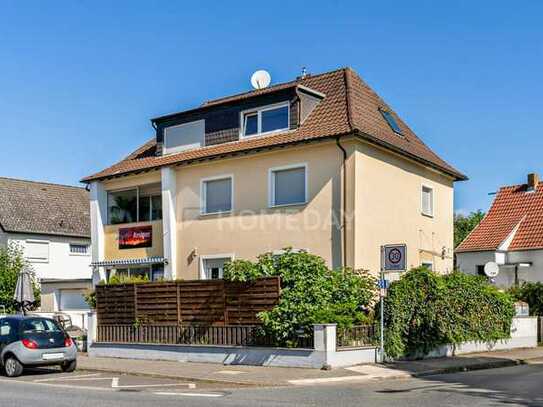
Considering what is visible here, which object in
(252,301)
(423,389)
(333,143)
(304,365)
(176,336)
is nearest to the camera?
(423,389)

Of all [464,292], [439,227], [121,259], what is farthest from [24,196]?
[464,292]

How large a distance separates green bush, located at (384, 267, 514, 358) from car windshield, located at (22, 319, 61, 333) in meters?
8.49

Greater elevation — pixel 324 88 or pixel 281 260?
pixel 324 88

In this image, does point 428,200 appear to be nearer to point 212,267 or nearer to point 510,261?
point 212,267

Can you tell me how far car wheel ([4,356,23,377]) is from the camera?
57.2 ft

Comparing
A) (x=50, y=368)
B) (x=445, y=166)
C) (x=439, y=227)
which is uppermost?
(x=445, y=166)

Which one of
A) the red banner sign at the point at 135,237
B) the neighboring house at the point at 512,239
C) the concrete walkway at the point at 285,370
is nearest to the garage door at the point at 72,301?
the red banner sign at the point at 135,237

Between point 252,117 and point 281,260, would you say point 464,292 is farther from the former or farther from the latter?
point 252,117

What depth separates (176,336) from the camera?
20719mm

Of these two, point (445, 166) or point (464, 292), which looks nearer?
point (464, 292)

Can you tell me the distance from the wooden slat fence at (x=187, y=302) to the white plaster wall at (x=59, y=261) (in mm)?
21609

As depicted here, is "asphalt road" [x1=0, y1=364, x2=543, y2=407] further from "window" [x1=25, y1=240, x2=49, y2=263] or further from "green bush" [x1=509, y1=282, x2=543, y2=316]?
"window" [x1=25, y1=240, x2=49, y2=263]

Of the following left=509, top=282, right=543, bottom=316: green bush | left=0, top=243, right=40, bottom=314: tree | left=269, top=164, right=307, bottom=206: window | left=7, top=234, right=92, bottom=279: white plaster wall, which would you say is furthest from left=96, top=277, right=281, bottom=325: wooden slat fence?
left=7, top=234, right=92, bottom=279: white plaster wall

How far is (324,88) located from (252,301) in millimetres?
10277
